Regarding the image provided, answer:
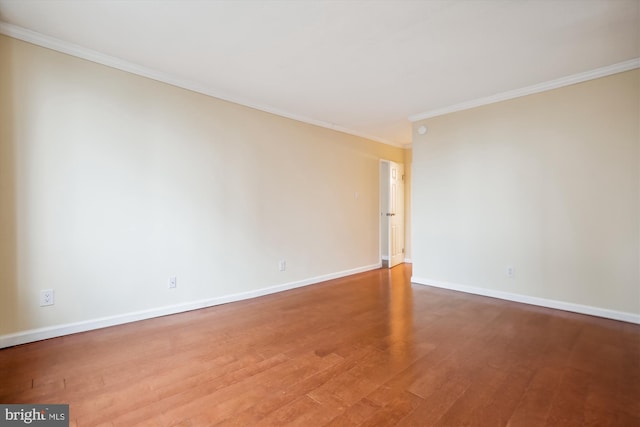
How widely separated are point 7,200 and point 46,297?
84 centimetres

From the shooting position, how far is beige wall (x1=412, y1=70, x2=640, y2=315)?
2.90m

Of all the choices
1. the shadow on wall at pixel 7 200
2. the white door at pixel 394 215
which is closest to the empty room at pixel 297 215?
the shadow on wall at pixel 7 200

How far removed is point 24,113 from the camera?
2355mm

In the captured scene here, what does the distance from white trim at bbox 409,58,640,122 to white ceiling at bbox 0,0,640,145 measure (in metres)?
0.09

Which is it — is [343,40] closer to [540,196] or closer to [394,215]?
[540,196]

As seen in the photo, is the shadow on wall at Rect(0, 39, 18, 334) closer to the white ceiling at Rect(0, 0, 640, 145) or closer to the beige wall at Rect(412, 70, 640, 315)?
the white ceiling at Rect(0, 0, 640, 145)

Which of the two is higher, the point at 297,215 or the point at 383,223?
the point at 297,215

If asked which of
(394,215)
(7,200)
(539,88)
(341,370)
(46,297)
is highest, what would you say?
(539,88)

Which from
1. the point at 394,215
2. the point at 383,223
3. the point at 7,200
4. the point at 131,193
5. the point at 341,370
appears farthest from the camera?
the point at 383,223

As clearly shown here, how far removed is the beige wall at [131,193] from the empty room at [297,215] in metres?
0.02

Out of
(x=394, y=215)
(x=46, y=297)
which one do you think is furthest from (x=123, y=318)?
(x=394, y=215)

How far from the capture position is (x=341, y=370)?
2008mm

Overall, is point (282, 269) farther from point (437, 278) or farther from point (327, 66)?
point (327, 66)

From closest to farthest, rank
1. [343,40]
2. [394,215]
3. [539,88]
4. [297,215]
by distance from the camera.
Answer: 1. [343,40]
2. [539,88]
3. [297,215]
4. [394,215]
